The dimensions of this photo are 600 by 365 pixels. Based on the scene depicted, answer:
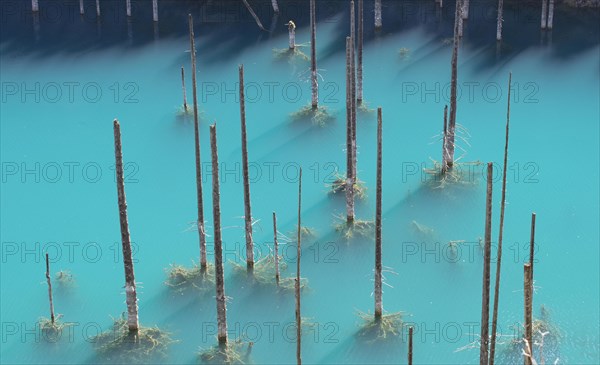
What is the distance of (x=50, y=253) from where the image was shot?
28.2m

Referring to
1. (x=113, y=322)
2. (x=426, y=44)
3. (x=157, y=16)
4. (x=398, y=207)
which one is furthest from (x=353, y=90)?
(x=157, y=16)

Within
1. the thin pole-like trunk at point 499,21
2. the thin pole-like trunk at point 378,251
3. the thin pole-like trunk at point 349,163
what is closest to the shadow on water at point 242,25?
the thin pole-like trunk at point 499,21

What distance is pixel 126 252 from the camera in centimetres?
2423

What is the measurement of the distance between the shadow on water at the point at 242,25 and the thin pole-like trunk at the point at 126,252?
14832mm

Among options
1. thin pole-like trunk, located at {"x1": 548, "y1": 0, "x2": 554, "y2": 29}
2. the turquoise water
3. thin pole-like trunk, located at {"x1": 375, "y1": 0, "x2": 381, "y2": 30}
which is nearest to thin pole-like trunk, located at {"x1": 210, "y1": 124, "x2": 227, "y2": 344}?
the turquoise water

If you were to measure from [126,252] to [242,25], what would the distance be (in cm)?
1820

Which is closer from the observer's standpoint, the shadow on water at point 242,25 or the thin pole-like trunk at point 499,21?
the thin pole-like trunk at point 499,21

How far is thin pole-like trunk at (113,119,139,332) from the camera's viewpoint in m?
23.0

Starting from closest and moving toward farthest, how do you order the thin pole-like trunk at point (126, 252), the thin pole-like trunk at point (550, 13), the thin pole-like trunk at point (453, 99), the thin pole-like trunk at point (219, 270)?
the thin pole-like trunk at point (126, 252), the thin pole-like trunk at point (219, 270), the thin pole-like trunk at point (453, 99), the thin pole-like trunk at point (550, 13)

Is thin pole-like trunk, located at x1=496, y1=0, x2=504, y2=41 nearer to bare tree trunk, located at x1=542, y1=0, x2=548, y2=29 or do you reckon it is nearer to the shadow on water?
the shadow on water

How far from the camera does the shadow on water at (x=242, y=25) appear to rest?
127 ft

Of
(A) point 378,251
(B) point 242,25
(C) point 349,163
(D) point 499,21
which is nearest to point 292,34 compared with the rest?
(B) point 242,25

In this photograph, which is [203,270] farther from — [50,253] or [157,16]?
[157,16]

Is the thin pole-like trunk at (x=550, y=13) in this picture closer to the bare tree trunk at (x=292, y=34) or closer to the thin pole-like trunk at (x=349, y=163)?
the bare tree trunk at (x=292, y=34)
